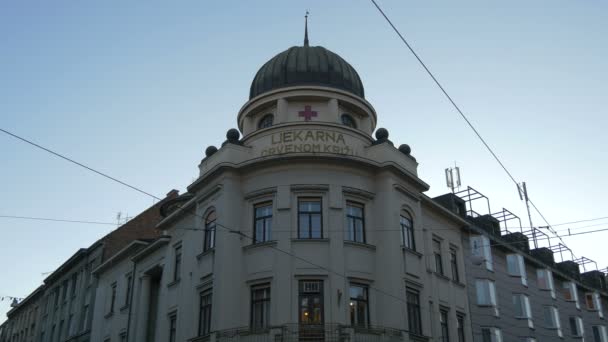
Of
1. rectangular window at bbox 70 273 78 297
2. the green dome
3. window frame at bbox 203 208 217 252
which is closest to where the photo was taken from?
window frame at bbox 203 208 217 252

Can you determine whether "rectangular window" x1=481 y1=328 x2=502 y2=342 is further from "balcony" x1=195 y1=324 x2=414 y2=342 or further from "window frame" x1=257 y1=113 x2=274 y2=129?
"window frame" x1=257 y1=113 x2=274 y2=129

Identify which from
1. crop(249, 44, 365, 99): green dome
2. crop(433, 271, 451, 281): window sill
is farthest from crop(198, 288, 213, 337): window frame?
crop(433, 271, 451, 281): window sill

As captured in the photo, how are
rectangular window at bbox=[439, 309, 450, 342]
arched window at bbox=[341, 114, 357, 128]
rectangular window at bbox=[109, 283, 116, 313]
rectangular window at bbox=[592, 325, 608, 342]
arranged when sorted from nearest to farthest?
rectangular window at bbox=[439, 309, 450, 342], arched window at bbox=[341, 114, 357, 128], rectangular window at bbox=[109, 283, 116, 313], rectangular window at bbox=[592, 325, 608, 342]

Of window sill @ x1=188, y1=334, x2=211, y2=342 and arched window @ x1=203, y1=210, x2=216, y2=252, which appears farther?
arched window @ x1=203, y1=210, x2=216, y2=252

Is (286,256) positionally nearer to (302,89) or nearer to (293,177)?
(293,177)

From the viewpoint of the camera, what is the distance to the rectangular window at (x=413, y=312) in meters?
24.9

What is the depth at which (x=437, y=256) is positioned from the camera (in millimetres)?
30344

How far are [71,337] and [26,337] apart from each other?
54.7ft

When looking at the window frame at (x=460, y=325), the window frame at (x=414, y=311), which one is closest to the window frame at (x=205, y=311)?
the window frame at (x=414, y=311)

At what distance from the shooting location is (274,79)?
29.6 metres

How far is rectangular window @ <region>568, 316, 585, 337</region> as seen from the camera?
41844mm

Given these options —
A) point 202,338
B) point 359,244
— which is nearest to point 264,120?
point 359,244

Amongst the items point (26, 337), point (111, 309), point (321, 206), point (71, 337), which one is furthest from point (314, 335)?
point (26, 337)

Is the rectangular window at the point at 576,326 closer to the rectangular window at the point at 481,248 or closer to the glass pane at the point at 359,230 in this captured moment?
the rectangular window at the point at 481,248
